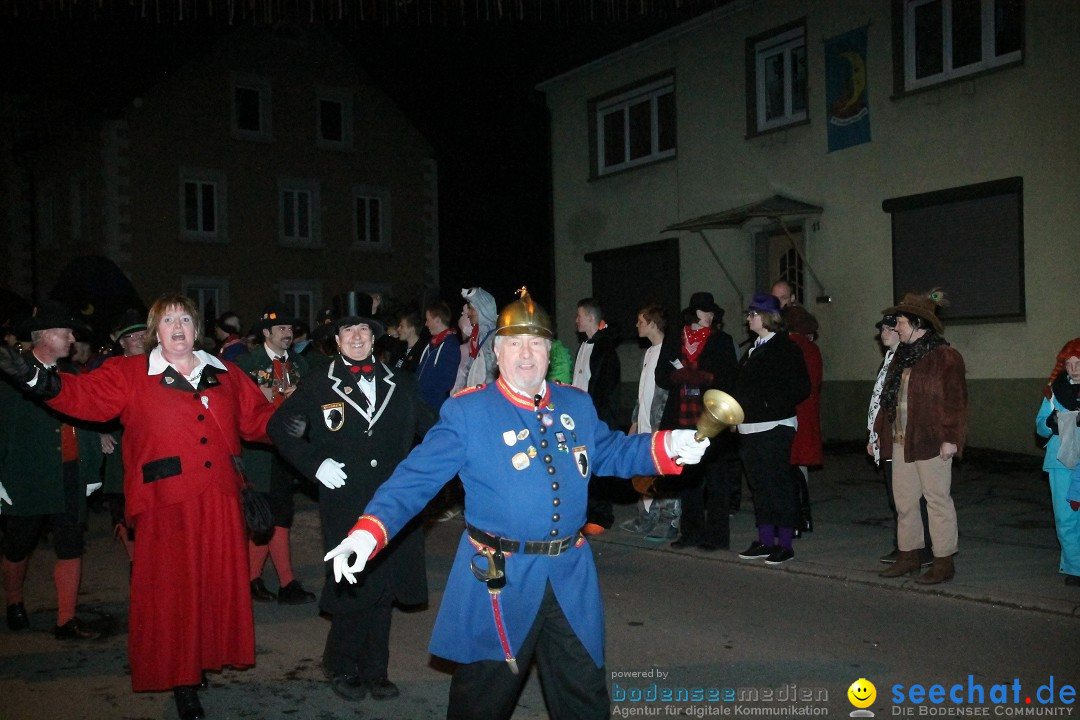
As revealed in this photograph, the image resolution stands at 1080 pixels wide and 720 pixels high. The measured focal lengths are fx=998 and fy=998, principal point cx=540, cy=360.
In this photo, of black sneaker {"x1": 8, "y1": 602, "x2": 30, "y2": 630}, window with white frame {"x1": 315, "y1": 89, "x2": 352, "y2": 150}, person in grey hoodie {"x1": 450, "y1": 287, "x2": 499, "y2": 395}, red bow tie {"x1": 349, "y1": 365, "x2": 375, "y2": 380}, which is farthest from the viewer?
window with white frame {"x1": 315, "y1": 89, "x2": 352, "y2": 150}

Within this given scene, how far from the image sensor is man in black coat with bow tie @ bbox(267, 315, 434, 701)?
17.7 ft

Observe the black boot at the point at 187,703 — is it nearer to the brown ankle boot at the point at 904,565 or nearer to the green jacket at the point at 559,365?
the green jacket at the point at 559,365

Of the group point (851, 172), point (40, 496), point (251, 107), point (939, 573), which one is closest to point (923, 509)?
point (939, 573)

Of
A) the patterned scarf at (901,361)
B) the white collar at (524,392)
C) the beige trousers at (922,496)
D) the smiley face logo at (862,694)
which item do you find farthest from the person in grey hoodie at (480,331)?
the white collar at (524,392)

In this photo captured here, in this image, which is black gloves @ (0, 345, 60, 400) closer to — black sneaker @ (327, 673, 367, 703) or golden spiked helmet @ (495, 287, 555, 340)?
black sneaker @ (327, 673, 367, 703)

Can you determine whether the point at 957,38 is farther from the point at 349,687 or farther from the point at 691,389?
the point at 349,687

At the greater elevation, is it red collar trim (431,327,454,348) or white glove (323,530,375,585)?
red collar trim (431,327,454,348)

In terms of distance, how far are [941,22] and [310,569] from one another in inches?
464

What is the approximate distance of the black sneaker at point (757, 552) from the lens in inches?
333

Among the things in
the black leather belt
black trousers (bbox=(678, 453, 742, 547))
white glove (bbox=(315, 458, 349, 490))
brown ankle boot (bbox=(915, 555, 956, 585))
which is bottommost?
brown ankle boot (bbox=(915, 555, 956, 585))

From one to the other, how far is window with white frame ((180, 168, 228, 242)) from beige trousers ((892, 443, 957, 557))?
24.9 metres

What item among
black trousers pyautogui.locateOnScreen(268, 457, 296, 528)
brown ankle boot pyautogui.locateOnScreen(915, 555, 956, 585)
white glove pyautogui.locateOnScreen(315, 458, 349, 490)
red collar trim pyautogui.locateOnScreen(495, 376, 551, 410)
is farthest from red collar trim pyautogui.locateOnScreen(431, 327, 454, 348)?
red collar trim pyautogui.locateOnScreen(495, 376, 551, 410)

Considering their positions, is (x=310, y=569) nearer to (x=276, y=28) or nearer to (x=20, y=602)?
(x=20, y=602)

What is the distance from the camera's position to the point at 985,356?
45.3 ft
